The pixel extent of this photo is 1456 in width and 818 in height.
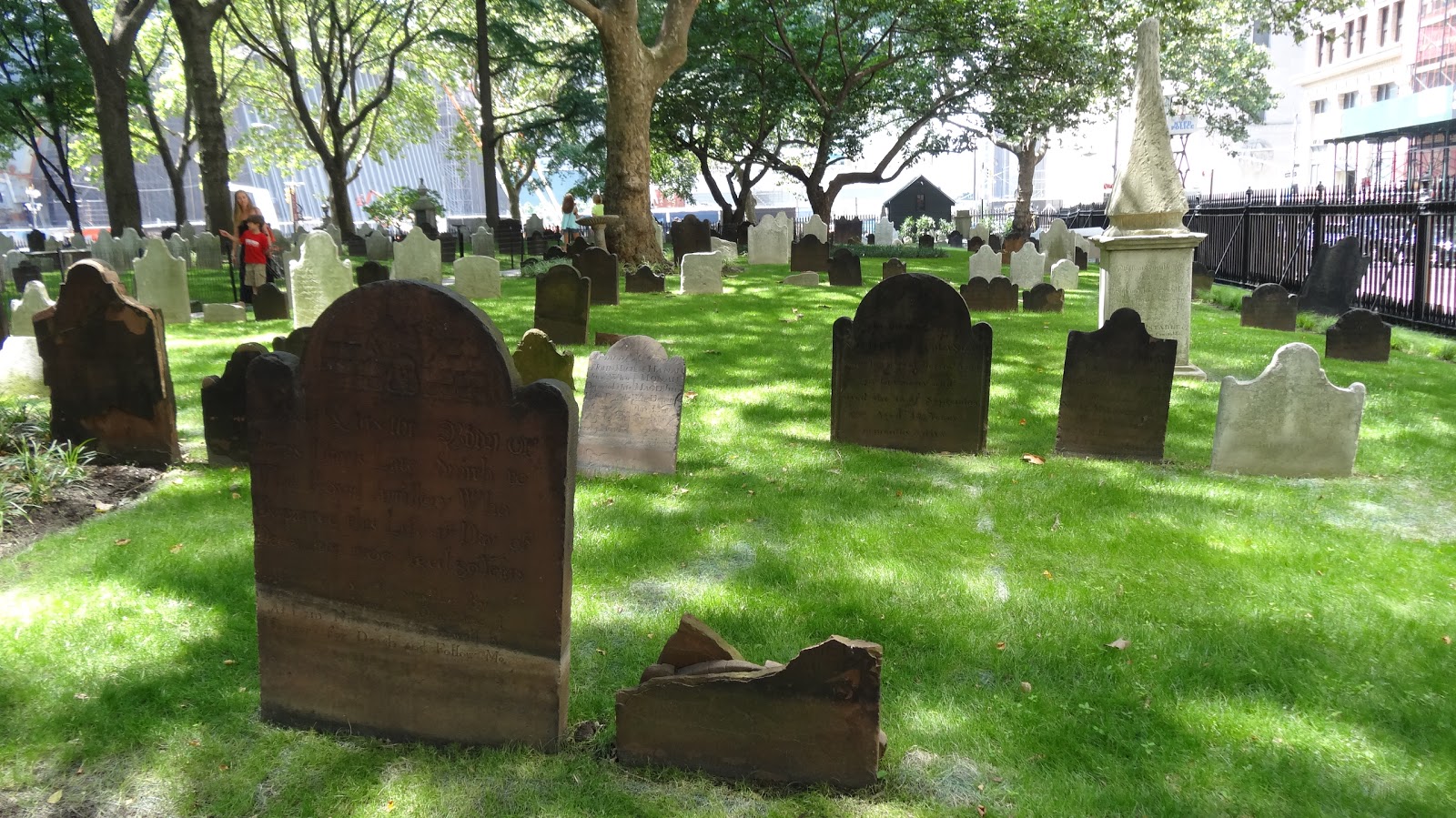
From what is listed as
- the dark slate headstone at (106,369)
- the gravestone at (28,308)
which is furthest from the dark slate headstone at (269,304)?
the dark slate headstone at (106,369)

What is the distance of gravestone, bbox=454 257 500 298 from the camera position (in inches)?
631

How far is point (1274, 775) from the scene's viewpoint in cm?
326

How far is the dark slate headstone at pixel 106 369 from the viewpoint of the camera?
6.55 metres

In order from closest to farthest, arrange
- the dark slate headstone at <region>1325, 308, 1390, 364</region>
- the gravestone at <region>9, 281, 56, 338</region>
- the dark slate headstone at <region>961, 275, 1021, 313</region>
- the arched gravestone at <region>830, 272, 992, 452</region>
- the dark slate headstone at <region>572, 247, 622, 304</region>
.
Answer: the arched gravestone at <region>830, 272, 992, 452</region>
the gravestone at <region>9, 281, 56, 338</region>
the dark slate headstone at <region>1325, 308, 1390, 364</region>
the dark slate headstone at <region>572, 247, 622, 304</region>
the dark slate headstone at <region>961, 275, 1021, 313</region>

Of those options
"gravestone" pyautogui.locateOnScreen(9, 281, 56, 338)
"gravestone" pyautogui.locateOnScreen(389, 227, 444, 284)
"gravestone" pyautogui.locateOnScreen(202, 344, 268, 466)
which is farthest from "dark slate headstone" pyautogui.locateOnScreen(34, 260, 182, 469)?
"gravestone" pyautogui.locateOnScreen(389, 227, 444, 284)

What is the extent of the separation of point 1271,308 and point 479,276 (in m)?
11.6

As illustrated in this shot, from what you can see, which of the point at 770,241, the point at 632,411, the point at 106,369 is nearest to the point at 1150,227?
the point at 632,411

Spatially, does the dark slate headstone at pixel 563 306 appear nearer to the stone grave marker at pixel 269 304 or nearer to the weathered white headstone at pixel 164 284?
the stone grave marker at pixel 269 304

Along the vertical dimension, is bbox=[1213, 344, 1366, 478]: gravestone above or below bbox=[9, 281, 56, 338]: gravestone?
below

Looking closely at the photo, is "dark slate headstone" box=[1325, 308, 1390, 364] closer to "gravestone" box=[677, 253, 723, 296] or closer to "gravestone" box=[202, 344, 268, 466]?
"gravestone" box=[677, 253, 723, 296]

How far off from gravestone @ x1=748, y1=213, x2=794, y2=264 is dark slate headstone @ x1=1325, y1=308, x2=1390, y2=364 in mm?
13140

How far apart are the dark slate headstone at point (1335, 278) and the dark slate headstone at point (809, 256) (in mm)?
8500

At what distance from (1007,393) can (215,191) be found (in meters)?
17.1

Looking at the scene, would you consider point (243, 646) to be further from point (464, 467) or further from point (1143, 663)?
point (1143, 663)
